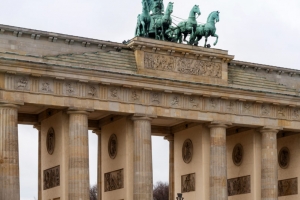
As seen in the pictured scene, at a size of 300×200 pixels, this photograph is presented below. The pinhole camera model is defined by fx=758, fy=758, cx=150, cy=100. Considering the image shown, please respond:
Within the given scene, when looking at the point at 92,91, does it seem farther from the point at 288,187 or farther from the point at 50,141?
the point at 288,187

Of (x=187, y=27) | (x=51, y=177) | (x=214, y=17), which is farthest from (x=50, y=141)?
(x=214, y=17)

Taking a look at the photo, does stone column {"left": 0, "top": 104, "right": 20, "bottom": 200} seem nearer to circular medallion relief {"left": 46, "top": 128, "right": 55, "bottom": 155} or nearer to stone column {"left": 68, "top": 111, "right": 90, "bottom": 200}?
stone column {"left": 68, "top": 111, "right": 90, "bottom": 200}

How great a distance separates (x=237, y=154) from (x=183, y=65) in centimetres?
868

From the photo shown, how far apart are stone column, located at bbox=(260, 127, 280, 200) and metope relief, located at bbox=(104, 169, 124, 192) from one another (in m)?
9.63

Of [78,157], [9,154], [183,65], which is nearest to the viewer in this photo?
[9,154]

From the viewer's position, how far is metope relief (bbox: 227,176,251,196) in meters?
50.3

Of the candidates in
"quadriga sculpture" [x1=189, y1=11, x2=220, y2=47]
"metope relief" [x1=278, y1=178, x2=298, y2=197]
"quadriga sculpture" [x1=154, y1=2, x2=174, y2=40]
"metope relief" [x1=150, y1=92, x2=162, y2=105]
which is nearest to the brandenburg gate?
"metope relief" [x1=150, y1=92, x2=162, y2=105]

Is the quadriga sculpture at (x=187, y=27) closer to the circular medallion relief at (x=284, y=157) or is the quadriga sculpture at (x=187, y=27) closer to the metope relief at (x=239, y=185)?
the metope relief at (x=239, y=185)

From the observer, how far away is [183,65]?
46.7 metres

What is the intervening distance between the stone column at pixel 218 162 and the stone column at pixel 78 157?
28.0 ft

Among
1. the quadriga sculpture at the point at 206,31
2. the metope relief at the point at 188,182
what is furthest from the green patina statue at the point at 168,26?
the metope relief at the point at 188,182

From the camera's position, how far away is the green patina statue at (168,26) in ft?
153

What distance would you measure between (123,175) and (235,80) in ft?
32.0

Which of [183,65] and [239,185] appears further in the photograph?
[239,185]
